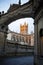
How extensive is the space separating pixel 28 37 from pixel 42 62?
120m

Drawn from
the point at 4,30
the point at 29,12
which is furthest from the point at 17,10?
the point at 4,30

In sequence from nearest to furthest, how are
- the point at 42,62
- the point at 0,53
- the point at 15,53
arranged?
the point at 42,62, the point at 0,53, the point at 15,53

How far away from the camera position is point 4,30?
167ft

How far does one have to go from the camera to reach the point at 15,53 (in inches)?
2128

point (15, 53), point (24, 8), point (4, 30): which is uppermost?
point (24, 8)

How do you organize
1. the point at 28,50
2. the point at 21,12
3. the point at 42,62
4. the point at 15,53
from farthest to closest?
the point at 28,50 → the point at 15,53 → the point at 21,12 → the point at 42,62

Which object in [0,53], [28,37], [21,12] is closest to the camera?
[21,12]

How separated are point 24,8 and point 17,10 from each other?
2.71 meters

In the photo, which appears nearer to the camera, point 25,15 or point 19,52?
point 25,15

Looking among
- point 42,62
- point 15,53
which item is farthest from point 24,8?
point 42,62

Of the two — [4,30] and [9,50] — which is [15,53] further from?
[4,30]

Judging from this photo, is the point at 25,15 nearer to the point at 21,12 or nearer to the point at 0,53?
the point at 21,12

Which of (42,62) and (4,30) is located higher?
(4,30)

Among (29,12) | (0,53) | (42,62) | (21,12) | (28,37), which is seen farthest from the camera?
(28,37)
